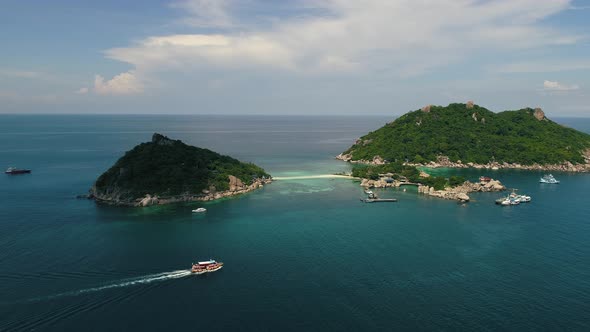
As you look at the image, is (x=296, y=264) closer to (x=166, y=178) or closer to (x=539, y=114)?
(x=166, y=178)

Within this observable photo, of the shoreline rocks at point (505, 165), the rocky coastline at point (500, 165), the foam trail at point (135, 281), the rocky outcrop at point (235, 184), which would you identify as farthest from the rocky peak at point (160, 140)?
the shoreline rocks at point (505, 165)

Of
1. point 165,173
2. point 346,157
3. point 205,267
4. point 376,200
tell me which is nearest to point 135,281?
point 205,267

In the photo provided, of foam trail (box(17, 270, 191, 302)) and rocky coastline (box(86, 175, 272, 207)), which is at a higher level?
rocky coastline (box(86, 175, 272, 207))

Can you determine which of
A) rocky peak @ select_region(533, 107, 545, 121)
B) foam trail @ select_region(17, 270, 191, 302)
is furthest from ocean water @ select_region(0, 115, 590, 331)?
rocky peak @ select_region(533, 107, 545, 121)

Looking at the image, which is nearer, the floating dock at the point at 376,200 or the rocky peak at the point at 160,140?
the floating dock at the point at 376,200

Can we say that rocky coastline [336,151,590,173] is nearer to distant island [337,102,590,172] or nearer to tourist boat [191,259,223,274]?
distant island [337,102,590,172]

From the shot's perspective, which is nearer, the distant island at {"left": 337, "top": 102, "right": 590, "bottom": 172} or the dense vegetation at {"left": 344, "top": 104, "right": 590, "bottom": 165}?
the distant island at {"left": 337, "top": 102, "right": 590, "bottom": 172}

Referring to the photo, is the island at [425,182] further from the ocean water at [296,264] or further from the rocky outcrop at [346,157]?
the rocky outcrop at [346,157]
